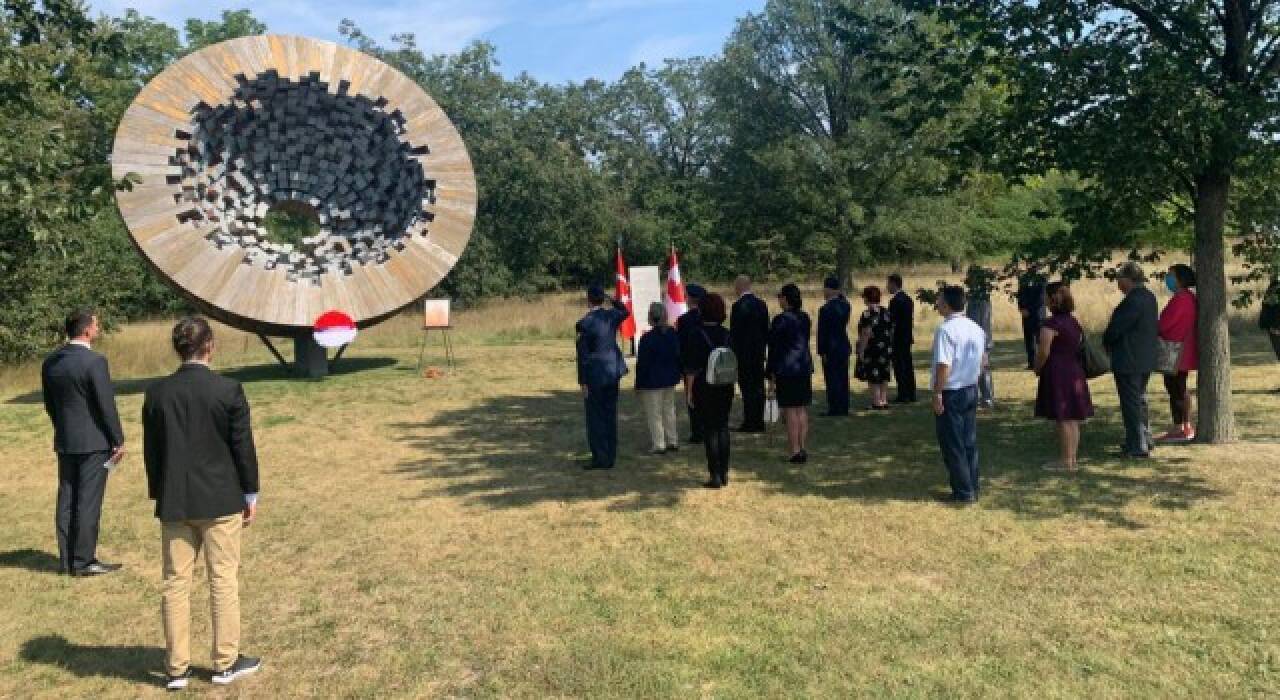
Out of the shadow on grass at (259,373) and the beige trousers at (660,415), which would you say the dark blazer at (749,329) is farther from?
the shadow on grass at (259,373)

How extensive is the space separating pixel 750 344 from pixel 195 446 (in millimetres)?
6307

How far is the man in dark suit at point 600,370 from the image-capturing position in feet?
26.8

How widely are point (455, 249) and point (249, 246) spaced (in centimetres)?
333

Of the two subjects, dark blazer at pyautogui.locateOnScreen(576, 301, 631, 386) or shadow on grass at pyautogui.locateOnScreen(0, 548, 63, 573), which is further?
dark blazer at pyautogui.locateOnScreen(576, 301, 631, 386)

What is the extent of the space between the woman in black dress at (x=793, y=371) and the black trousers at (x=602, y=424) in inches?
61.9

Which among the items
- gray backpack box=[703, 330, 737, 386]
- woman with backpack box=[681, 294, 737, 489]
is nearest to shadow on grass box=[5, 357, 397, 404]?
woman with backpack box=[681, 294, 737, 489]

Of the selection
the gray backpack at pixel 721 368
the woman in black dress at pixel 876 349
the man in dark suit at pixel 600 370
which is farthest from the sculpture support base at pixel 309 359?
the gray backpack at pixel 721 368

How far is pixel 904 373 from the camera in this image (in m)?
11.3

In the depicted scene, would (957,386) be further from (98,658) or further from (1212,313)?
(98,658)

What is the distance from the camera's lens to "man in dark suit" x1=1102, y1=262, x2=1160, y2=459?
26.0 ft

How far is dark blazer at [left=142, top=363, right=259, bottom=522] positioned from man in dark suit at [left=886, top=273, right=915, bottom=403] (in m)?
8.64

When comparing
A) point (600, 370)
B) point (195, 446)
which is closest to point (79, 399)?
point (195, 446)

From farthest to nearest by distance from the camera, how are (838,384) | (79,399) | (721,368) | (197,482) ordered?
1. (838,384)
2. (721,368)
3. (79,399)
4. (197,482)

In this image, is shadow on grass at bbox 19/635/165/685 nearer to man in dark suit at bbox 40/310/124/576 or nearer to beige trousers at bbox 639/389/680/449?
man in dark suit at bbox 40/310/124/576
